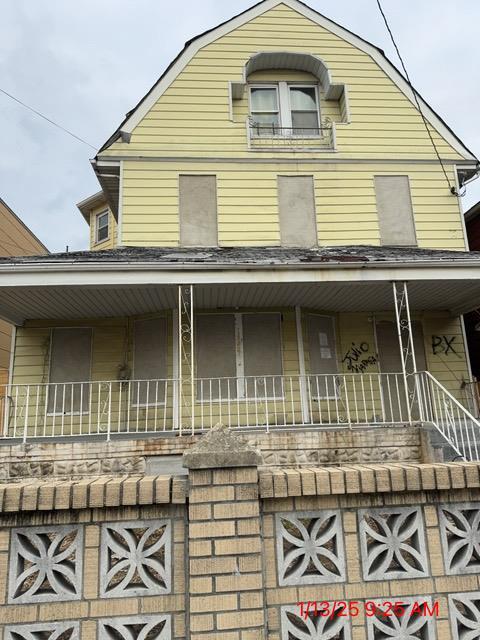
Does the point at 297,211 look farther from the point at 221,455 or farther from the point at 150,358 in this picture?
the point at 221,455

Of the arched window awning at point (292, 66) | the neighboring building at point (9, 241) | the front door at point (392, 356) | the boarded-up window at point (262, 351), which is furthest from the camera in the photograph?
the neighboring building at point (9, 241)

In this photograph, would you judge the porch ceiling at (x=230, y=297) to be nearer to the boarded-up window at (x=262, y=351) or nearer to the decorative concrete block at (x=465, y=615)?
the boarded-up window at (x=262, y=351)

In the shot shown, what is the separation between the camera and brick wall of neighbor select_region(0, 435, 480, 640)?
Result: 2.62m

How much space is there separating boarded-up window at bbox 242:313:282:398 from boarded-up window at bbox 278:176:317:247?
1919mm

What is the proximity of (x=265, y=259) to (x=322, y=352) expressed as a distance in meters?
2.79

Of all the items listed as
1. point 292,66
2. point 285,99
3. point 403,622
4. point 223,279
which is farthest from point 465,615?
point 292,66

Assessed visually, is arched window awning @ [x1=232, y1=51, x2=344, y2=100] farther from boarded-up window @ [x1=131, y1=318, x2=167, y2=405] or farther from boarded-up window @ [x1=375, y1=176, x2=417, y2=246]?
boarded-up window @ [x1=131, y1=318, x2=167, y2=405]

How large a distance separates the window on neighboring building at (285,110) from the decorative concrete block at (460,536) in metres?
10.4

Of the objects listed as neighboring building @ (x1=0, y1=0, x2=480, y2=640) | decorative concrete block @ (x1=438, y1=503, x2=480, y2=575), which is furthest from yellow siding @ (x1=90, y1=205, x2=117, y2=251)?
decorative concrete block @ (x1=438, y1=503, x2=480, y2=575)

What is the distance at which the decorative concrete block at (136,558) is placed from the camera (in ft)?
8.75

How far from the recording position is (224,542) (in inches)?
105

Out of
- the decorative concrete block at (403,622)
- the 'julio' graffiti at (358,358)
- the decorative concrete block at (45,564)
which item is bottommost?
the decorative concrete block at (403,622)

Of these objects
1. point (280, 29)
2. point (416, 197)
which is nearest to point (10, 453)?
point (416, 197)

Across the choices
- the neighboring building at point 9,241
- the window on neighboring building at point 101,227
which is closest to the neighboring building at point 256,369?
the neighboring building at point 9,241
